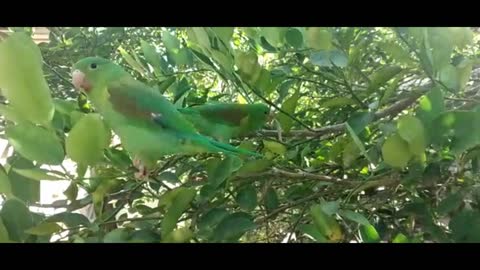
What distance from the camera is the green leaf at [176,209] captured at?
299mm

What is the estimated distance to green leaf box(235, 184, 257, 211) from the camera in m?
0.36

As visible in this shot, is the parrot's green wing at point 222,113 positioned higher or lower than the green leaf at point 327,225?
higher

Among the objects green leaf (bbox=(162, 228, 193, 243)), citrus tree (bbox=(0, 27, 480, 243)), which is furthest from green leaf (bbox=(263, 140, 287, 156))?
green leaf (bbox=(162, 228, 193, 243))

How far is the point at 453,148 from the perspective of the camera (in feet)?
0.93

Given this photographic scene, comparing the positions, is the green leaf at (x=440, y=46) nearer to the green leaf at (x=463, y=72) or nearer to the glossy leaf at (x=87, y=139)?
the green leaf at (x=463, y=72)

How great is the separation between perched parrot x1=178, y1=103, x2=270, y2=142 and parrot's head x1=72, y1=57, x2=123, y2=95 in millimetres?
43

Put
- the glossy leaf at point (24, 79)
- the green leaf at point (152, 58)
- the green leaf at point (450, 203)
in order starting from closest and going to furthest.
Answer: the glossy leaf at point (24, 79) < the green leaf at point (450, 203) < the green leaf at point (152, 58)

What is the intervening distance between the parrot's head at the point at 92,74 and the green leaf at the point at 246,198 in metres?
0.14

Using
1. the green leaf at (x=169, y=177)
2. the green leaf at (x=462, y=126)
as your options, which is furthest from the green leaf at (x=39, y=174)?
the green leaf at (x=462, y=126)

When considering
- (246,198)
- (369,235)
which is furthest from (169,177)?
(369,235)

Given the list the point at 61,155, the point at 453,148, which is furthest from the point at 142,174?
the point at 453,148

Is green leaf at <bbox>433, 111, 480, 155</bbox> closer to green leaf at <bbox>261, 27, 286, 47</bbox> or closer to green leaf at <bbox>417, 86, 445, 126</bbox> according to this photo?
green leaf at <bbox>417, 86, 445, 126</bbox>

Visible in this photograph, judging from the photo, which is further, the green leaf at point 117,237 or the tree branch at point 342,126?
the tree branch at point 342,126
